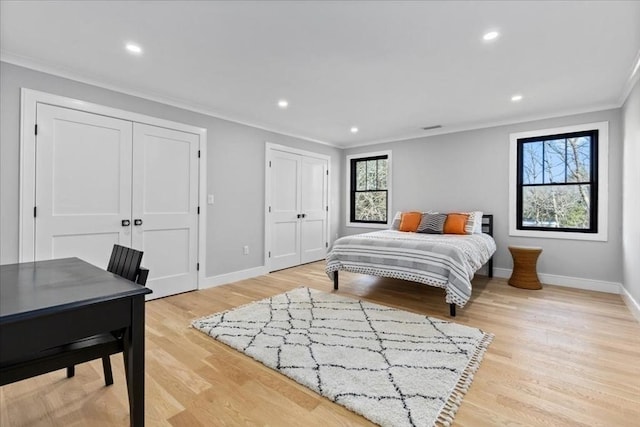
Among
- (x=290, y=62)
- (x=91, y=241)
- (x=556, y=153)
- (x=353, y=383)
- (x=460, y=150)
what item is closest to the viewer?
(x=353, y=383)

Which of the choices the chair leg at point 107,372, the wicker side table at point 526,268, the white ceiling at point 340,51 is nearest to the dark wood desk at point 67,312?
the chair leg at point 107,372

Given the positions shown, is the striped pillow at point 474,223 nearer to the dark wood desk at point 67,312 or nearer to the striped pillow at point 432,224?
the striped pillow at point 432,224

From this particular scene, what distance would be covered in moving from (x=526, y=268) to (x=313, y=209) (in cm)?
344

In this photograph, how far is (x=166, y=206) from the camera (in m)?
3.59

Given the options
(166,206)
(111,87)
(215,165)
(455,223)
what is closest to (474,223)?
(455,223)

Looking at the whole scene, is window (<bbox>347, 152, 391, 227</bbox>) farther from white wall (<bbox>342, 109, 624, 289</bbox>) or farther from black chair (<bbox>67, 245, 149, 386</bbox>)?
black chair (<bbox>67, 245, 149, 386</bbox>)

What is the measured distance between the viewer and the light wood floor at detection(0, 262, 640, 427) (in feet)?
5.13

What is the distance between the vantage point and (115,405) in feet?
5.44

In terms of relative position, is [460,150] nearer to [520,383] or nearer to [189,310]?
[520,383]

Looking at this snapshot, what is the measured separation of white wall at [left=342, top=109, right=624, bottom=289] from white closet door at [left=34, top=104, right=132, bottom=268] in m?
4.26

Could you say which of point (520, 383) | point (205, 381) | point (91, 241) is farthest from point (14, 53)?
point (520, 383)

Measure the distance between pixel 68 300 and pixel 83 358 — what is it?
39 centimetres

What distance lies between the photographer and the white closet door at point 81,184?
108 inches

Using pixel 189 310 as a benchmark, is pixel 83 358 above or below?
above
